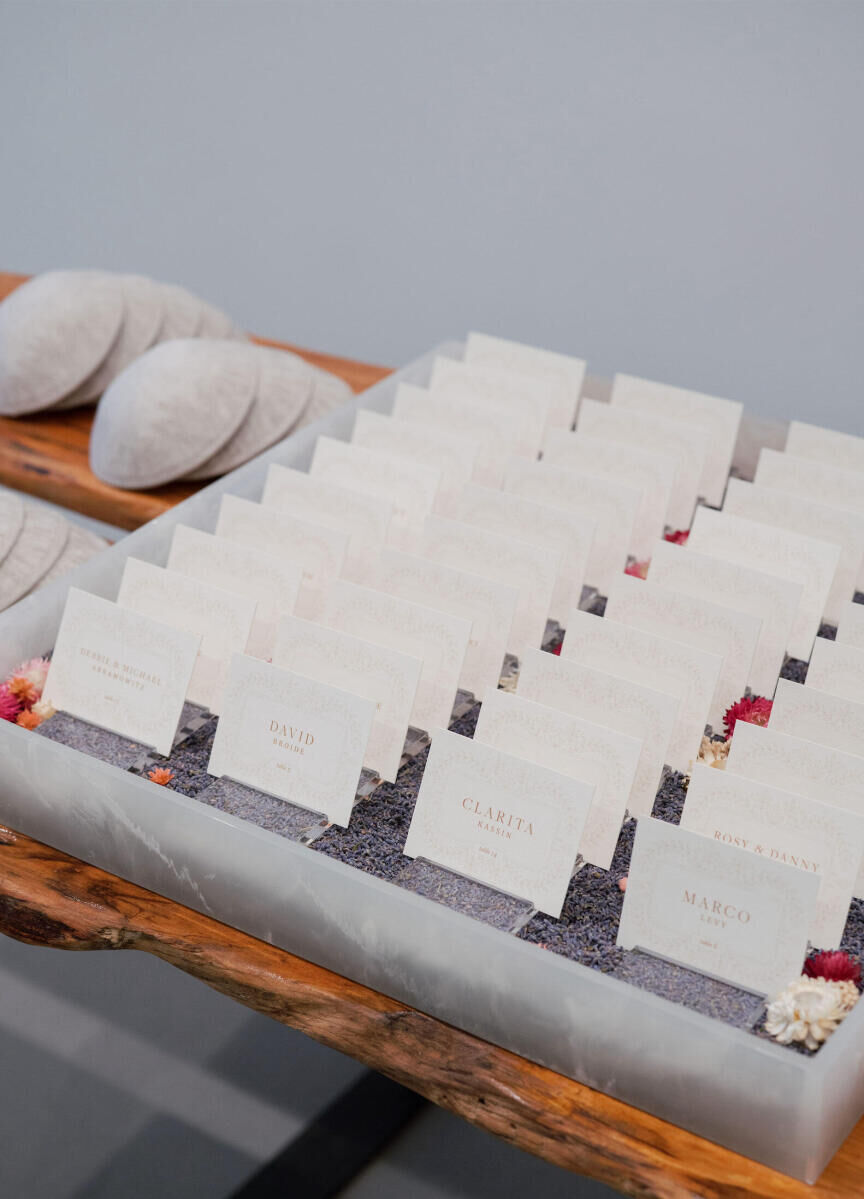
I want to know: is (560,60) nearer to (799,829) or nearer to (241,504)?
(241,504)

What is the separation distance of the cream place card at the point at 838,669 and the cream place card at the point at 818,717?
0.22 feet

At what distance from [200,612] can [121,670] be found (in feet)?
0.39

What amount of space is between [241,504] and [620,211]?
6.67 feet

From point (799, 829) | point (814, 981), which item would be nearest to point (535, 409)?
point (799, 829)

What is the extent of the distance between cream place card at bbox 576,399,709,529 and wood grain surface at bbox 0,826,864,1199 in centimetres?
90

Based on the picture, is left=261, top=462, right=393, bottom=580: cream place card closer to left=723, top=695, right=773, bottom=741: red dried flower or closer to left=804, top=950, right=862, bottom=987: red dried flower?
left=723, top=695, right=773, bottom=741: red dried flower

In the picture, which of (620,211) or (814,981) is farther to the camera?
(620,211)

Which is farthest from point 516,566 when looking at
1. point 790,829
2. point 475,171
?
point 475,171

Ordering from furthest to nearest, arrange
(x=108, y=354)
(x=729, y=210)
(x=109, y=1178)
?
(x=729, y=210) → (x=108, y=354) → (x=109, y=1178)

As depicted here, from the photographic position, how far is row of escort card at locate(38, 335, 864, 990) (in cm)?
130

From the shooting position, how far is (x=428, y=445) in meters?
1.97

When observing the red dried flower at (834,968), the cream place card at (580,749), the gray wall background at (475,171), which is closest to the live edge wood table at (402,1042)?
the red dried flower at (834,968)

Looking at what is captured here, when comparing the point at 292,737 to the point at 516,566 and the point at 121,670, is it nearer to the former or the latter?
the point at 121,670

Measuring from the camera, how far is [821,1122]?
1.08 metres
